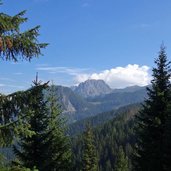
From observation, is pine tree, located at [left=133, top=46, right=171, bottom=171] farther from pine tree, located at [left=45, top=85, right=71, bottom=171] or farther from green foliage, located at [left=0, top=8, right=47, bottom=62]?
green foliage, located at [left=0, top=8, right=47, bottom=62]

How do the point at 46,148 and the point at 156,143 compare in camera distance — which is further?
the point at 156,143

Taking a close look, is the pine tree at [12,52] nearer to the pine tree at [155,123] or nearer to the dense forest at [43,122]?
the dense forest at [43,122]

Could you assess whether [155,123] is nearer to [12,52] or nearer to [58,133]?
[58,133]

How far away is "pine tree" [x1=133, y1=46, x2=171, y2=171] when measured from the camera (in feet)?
88.1

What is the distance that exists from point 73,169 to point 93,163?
93.2 feet

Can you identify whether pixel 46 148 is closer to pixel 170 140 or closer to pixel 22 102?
pixel 170 140

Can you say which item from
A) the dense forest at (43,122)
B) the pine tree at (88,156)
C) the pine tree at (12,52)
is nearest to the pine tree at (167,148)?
the dense forest at (43,122)

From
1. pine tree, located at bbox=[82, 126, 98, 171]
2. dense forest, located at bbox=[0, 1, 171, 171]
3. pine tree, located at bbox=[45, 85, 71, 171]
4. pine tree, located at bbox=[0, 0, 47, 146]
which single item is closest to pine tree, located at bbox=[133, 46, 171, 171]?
dense forest, located at bbox=[0, 1, 171, 171]

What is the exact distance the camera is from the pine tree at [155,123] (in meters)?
26.9

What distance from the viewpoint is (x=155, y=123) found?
27.8m

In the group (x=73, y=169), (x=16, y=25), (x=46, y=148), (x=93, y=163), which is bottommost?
(x=93, y=163)

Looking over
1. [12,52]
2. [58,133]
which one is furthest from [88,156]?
[12,52]

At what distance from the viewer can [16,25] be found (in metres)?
10.2

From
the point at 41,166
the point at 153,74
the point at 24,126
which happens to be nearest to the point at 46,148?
the point at 41,166
